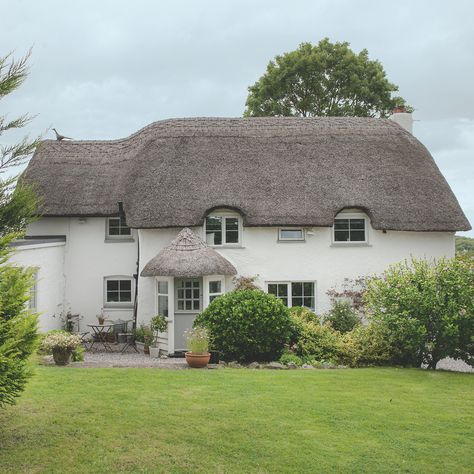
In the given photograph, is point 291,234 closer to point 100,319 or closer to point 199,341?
point 199,341

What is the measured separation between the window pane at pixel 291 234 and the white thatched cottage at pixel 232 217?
0.12ft

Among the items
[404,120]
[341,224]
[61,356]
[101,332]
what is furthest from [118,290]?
[404,120]

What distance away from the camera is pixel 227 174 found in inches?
824

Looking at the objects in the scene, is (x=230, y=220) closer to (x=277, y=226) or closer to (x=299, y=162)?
(x=277, y=226)

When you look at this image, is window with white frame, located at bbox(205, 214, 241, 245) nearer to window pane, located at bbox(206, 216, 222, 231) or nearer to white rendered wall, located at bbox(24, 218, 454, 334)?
window pane, located at bbox(206, 216, 222, 231)

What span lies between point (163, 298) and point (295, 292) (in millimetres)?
4970

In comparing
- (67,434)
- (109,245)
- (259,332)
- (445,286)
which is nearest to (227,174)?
(109,245)

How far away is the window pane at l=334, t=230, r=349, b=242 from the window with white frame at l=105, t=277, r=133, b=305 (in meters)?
8.04

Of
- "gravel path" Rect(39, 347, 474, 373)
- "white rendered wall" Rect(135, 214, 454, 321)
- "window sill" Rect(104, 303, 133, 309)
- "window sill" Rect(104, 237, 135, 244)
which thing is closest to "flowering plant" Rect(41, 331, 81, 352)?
"gravel path" Rect(39, 347, 474, 373)

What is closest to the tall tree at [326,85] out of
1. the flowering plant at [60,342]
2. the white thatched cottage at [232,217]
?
the white thatched cottage at [232,217]

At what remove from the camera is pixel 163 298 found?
18.8m

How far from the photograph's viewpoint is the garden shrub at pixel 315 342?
16.1 meters

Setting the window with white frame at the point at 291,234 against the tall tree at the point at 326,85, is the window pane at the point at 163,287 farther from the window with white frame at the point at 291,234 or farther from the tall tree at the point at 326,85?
the tall tree at the point at 326,85

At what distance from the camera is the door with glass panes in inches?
728
